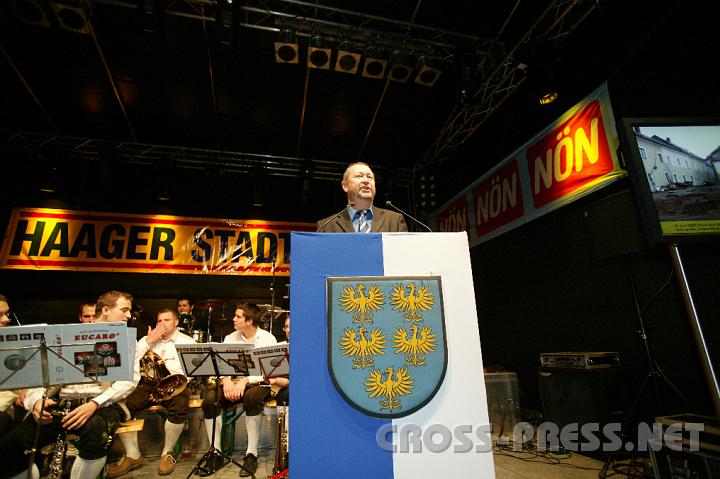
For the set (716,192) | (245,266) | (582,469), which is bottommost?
(582,469)

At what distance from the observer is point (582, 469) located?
3037mm


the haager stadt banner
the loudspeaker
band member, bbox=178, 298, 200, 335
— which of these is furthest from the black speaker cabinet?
band member, bbox=178, 298, 200, 335

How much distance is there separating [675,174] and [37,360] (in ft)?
14.2

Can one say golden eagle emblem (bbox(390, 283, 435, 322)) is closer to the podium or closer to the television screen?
the podium

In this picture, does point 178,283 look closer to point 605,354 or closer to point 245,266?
point 245,266

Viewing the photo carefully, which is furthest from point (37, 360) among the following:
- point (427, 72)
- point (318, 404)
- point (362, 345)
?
point (427, 72)

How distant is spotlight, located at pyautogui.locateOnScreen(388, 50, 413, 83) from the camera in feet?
15.7

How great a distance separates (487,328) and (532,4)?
4.82 meters

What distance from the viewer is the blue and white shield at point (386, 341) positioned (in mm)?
1142

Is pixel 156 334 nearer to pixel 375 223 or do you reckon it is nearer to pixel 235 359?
pixel 235 359

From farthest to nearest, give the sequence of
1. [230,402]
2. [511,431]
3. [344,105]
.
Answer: [344,105], [511,431], [230,402]

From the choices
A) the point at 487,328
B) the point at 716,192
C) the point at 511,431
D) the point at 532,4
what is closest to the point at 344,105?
the point at 532,4

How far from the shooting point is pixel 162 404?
3891 mm

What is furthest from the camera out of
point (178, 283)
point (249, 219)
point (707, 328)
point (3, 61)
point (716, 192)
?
point (249, 219)
